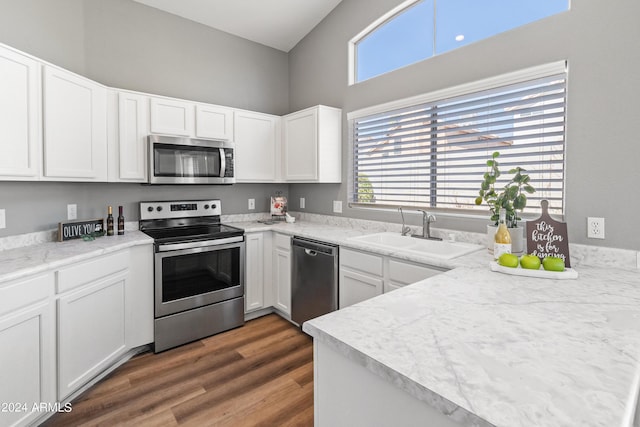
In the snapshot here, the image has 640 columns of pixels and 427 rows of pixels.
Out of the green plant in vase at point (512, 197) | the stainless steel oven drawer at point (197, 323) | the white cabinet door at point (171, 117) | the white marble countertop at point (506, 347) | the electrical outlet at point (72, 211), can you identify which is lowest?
the stainless steel oven drawer at point (197, 323)

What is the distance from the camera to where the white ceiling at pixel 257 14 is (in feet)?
10.6

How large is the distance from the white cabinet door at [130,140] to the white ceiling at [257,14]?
1.13 meters

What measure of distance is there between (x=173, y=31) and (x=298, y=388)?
138 inches

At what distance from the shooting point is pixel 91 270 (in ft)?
6.85

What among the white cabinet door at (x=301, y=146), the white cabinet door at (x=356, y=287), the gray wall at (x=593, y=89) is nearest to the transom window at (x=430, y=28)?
the gray wall at (x=593, y=89)

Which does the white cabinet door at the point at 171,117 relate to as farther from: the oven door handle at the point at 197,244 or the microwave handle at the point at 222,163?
the oven door handle at the point at 197,244

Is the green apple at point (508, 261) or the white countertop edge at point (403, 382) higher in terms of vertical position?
the green apple at point (508, 261)

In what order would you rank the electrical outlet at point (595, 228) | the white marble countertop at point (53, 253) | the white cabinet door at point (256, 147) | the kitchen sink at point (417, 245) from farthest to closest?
the white cabinet door at point (256, 147)
the kitchen sink at point (417, 245)
the electrical outlet at point (595, 228)
the white marble countertop at point (53, 253)

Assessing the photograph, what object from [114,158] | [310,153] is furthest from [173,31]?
[310,153]

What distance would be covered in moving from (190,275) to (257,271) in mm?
653

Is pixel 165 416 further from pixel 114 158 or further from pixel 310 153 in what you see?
pixel 310 153

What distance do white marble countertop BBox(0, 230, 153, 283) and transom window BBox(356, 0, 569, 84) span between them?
8.58 ft

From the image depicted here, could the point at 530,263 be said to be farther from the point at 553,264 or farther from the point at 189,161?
the point at 189,161

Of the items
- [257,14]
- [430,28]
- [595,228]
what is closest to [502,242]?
[595,228]
